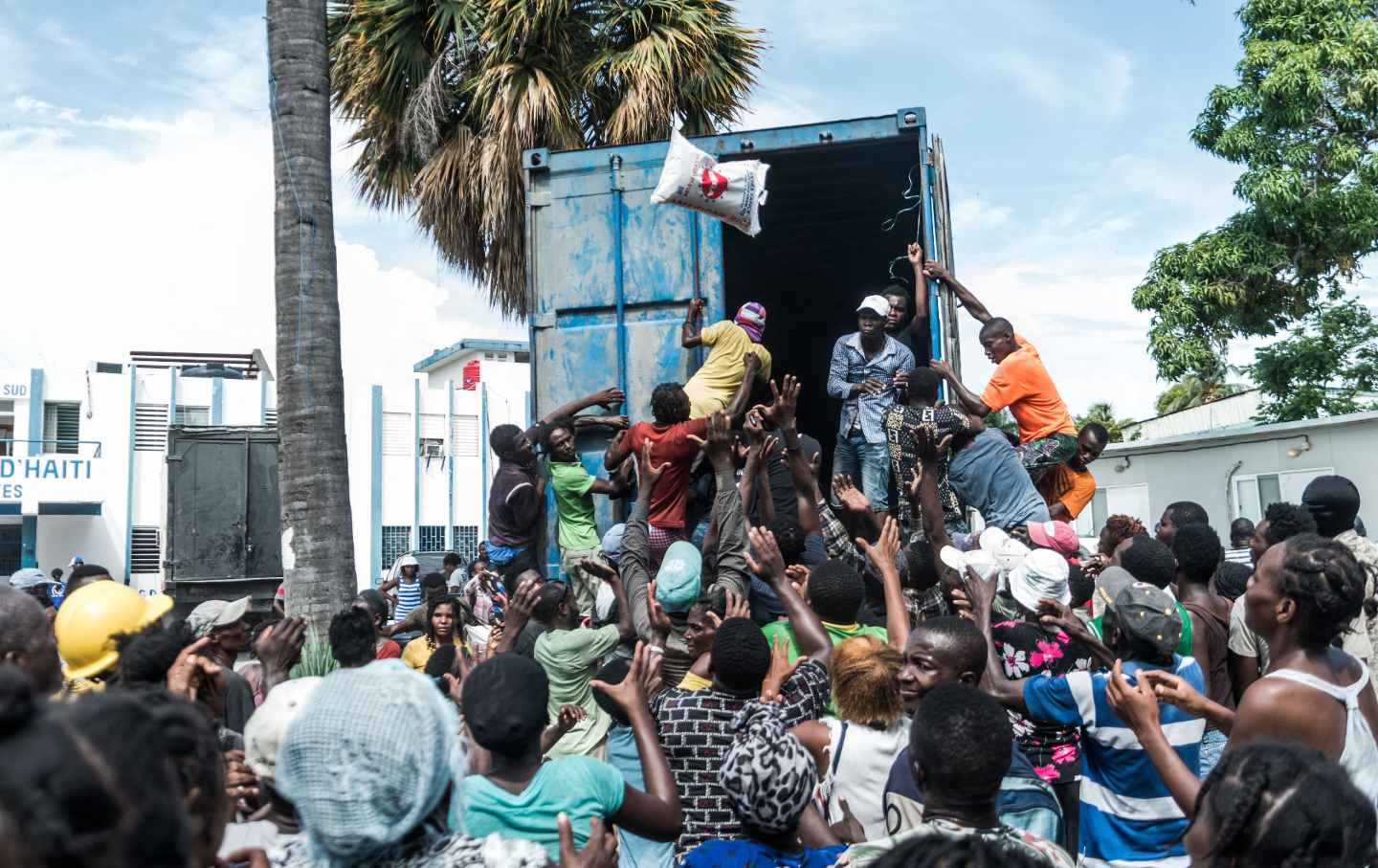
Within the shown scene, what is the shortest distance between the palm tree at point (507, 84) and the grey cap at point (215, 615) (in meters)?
8.67

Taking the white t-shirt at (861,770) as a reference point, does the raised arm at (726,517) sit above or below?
above

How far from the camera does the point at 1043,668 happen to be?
12.2 feet

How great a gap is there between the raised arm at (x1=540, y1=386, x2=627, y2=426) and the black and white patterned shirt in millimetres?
4114

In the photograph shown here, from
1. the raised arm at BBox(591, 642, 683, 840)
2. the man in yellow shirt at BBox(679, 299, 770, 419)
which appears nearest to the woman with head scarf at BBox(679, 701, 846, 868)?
the raised arm at BBox(591, 642, 683, 840)

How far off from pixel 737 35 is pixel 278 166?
829 cm

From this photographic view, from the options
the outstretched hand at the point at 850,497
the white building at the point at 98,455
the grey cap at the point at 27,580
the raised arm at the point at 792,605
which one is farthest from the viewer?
the white building at the point at 98,455

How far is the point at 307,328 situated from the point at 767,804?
170 inches

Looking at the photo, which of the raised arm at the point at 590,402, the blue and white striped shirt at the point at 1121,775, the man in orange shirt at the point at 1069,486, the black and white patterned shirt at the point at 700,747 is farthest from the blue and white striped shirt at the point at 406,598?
the blue and white striped shirt at the point at 1121,775

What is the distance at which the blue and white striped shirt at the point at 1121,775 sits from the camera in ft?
9.84

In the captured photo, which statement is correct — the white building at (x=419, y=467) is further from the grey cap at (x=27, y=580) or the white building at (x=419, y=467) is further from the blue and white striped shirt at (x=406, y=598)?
the grey cap at (x=27, y=580)

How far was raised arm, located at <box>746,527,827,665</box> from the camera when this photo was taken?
3688mm

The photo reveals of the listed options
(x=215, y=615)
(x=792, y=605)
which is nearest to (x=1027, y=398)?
(x=792, y=605)

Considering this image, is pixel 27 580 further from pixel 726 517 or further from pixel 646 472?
pixel 726 517

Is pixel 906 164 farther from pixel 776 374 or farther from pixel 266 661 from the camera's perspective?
pixel 266 661
